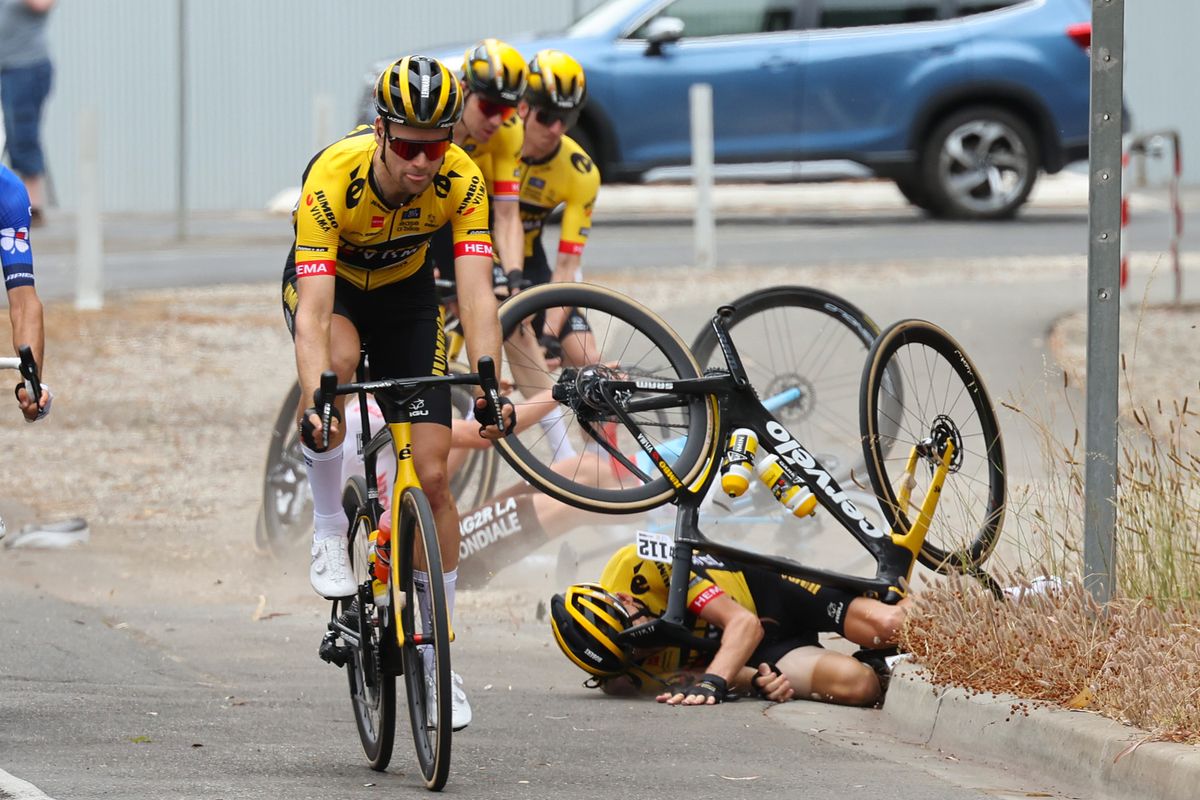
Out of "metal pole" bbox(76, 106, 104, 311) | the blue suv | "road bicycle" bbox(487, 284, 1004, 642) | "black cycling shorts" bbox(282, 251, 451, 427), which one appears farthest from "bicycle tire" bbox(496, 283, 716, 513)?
the blue suv

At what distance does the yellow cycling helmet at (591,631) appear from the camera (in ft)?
22.9

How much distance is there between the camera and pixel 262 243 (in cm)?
1988

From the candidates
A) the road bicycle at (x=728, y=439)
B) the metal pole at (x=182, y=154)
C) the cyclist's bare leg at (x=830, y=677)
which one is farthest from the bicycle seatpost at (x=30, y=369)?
the metal pole at (x=182, y=154)

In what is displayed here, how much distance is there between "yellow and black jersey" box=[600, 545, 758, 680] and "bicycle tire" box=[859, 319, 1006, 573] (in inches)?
24.7

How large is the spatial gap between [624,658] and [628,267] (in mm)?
9383

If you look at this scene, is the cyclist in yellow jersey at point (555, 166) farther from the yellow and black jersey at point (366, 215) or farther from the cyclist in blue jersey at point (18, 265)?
the cyclist in blue jersey at point (18, 265)

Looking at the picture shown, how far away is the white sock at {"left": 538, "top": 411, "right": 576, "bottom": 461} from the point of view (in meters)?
7.71

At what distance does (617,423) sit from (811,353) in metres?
1.71

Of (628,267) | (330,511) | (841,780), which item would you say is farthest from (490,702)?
(628,267)

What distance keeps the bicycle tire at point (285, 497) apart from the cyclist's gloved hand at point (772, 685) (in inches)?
126

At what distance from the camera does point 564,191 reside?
357 inches

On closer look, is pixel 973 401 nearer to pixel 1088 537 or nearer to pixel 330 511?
pixel 1088 537

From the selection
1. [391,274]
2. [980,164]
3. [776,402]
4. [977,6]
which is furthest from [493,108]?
[980,164]

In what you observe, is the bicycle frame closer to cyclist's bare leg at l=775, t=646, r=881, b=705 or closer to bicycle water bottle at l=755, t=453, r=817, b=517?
bicycle water bottle at l=755, t=453, r=817, b=517
